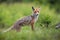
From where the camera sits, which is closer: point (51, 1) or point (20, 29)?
point (20, 29)

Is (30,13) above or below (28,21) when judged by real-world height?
above

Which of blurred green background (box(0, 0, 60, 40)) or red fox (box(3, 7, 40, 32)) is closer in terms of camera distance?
blurred green background (box(0, 0, 60, 40))

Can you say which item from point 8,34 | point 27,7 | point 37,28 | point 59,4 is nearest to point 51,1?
point 59,4

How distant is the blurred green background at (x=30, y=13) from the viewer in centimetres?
485

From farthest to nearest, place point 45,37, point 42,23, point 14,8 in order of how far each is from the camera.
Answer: point 14,8 < point 42,23 < point 45,37

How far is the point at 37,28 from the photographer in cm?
512

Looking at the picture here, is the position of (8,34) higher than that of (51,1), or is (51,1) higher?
(51,1)

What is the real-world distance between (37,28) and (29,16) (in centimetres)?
25

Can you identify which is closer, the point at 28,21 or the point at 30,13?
the point at 28,21

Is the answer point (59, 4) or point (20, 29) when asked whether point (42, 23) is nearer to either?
point (20, 29)

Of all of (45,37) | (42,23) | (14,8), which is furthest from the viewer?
(14,8)

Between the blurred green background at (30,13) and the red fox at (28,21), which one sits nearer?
the blurred green background at (30,13)

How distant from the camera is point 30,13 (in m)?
5.32

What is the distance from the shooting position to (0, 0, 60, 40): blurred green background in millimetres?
4852
